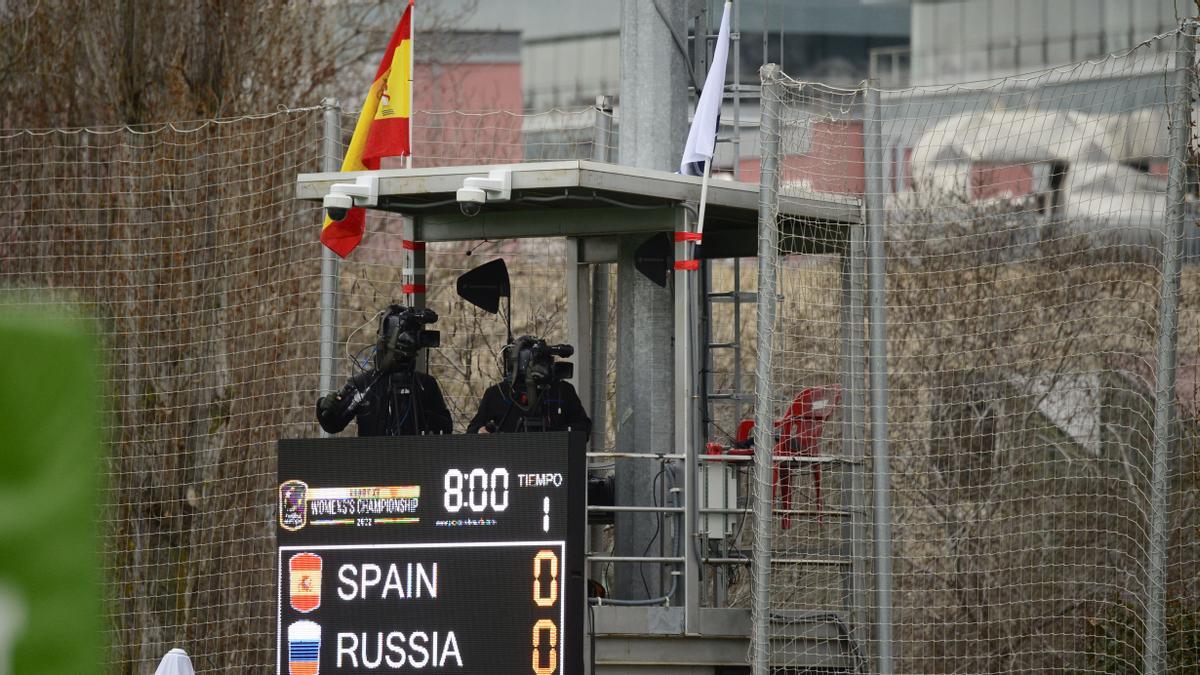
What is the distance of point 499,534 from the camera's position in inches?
326

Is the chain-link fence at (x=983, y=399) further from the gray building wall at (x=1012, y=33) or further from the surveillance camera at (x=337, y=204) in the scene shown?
the gray building wall at (x=1012, y=33)

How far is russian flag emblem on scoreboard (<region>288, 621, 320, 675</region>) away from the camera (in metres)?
8.52

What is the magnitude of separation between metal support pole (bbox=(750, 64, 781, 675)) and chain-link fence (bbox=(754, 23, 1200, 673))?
2cm

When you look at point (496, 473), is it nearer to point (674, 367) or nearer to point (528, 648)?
point (528, 648)

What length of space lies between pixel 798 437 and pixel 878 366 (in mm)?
597

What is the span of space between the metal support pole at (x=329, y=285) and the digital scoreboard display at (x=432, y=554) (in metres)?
1.95

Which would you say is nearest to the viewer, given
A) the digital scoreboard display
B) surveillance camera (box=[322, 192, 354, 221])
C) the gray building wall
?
the digital scoreboard display

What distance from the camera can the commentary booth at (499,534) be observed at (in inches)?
322

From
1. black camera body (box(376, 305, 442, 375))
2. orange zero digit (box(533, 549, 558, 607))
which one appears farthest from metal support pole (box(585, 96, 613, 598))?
orange zero digit (box(533, 549, 558, 607))

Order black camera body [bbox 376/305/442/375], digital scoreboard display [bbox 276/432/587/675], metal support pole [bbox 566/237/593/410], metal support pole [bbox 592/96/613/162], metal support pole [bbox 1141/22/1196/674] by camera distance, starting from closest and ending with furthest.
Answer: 1. digital scoreboard display [bbox 276/432/587/675]
2. metal support pole [bbox 1141/22/1196/674]
3. black camera body [bbox 376/305/442/375]
4. metal support pole [bbox 566/237/593/410]
5. metal support pole [bbox 592/96/613/162]

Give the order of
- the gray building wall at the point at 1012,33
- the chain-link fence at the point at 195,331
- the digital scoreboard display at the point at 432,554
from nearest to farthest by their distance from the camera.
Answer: the digital scoreboard display at the point at 432,554 < the chain-link fence at the point at 195,331 < the gray building wall at the point at 1012,33

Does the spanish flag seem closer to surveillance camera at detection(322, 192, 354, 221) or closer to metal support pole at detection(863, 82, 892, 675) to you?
surveillance camera at detection(322, 192, 354, 221)

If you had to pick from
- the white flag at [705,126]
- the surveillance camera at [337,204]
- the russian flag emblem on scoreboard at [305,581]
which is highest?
the white flag at [705,126]

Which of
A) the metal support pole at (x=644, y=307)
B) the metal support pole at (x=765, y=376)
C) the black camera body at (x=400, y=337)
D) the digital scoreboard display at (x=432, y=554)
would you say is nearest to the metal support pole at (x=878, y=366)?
the metal support pole at (x=765, y=376)
